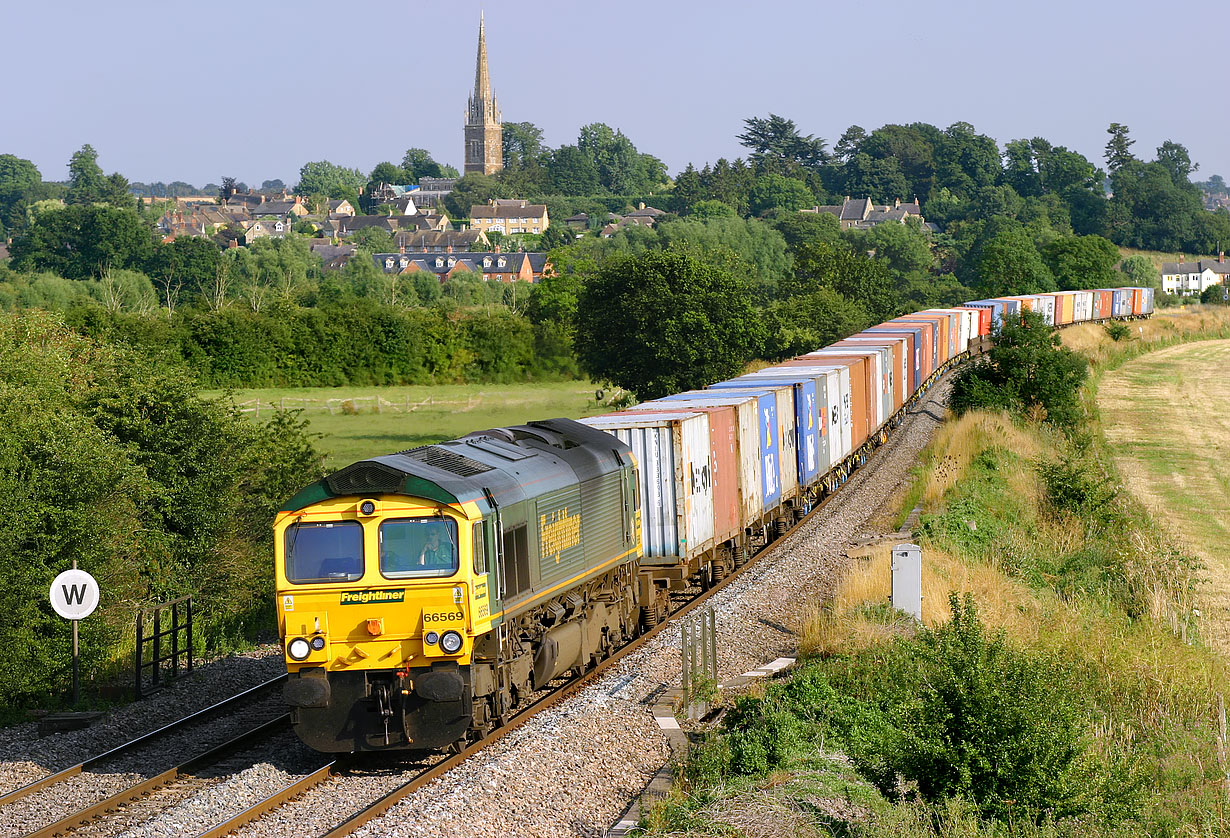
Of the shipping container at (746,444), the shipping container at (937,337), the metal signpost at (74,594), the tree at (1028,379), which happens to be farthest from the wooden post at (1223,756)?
the shipping container at (937,337)

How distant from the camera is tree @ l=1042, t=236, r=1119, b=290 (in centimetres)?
11719

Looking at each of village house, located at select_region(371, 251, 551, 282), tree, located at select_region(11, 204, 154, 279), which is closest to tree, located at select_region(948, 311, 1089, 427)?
tree, located at select_region(11, 204, 154, 279)

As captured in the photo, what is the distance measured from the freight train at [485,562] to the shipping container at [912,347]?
2687 cm

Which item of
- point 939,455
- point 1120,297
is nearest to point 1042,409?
point 939,455

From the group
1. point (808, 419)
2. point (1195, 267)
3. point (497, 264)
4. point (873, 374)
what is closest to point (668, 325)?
point (873, 374)

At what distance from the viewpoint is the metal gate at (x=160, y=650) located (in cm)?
1970

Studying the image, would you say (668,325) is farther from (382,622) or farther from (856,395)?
(382,622)

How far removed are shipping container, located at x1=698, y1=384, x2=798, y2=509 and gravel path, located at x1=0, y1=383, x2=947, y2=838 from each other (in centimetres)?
537

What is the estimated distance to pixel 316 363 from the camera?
78.9 m

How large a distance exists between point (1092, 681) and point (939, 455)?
20131mm

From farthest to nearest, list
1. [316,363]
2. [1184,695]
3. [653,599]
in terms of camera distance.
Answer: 1. [316,363]
2. [653,599]
3. [1184,695]

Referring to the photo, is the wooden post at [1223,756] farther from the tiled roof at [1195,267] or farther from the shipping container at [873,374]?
the tiled roof at [1195,267]

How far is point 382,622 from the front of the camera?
14.2 m

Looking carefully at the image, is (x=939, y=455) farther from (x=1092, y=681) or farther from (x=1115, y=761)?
(x=1115, y=761)
